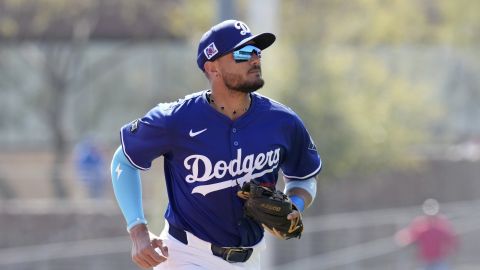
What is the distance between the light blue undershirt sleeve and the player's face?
0.62m

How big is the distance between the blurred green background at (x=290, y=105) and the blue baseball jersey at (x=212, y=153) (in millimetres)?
4382

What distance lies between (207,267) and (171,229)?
0.88 ft

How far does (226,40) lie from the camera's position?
16.7 ft

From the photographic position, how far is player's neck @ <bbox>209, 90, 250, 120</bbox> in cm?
520

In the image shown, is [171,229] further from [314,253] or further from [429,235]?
[314,253]

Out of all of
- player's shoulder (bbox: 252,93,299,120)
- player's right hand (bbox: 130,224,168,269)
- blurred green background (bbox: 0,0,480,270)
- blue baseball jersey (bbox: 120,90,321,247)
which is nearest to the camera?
player's right hand (bbox: 130,224,168,269)

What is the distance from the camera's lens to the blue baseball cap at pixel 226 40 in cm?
507

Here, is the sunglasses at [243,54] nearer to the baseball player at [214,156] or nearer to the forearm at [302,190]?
the baseball player at [214,156]

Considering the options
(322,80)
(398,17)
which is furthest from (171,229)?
(398,17)

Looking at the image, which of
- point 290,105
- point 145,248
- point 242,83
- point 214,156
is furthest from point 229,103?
point 290,105

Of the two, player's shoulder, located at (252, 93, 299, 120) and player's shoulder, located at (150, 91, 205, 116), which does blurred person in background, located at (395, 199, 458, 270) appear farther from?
player's shoulder, located at (150, 91, 205, 116)

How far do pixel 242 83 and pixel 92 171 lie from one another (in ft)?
49.6

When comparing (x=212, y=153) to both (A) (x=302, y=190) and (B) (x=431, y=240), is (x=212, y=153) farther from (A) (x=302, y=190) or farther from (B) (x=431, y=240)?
(B) (x=431, y=240)

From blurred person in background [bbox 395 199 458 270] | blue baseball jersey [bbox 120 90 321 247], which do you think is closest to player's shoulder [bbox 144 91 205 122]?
blue baseball jersey [bbox 120 90 321 247]
